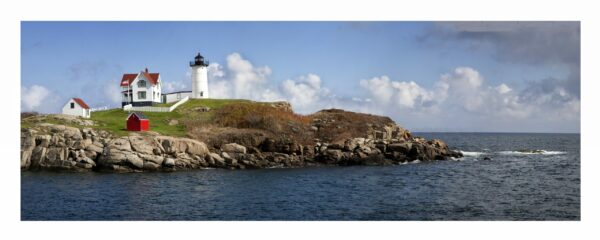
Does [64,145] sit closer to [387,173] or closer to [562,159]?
[387,173]

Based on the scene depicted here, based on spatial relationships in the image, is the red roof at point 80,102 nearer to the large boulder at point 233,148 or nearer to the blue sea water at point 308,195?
the blue sea water at point 308,195

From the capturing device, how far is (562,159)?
41.6 metres

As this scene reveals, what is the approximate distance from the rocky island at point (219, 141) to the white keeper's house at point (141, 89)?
4.58 feet

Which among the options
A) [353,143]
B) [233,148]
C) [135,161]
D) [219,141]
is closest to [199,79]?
[219,141]

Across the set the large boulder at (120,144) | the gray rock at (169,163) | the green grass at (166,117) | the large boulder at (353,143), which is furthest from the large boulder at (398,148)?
the large boulder at (120,144)

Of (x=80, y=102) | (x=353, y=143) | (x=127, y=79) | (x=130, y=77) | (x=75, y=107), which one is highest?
(x=130, y=77)

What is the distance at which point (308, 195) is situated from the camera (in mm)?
24828

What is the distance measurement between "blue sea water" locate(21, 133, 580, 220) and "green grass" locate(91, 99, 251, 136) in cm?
624

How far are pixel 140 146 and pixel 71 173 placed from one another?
4.27 m

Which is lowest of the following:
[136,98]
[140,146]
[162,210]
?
[162,210]

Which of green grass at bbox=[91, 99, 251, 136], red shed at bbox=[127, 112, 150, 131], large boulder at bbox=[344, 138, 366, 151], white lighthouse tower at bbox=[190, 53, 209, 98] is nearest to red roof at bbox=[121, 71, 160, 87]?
green grass at bbox=[91, 99, 251, 136]

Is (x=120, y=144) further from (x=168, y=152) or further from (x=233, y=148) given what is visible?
(x=233, y=148)

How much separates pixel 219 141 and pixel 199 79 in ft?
31.3
